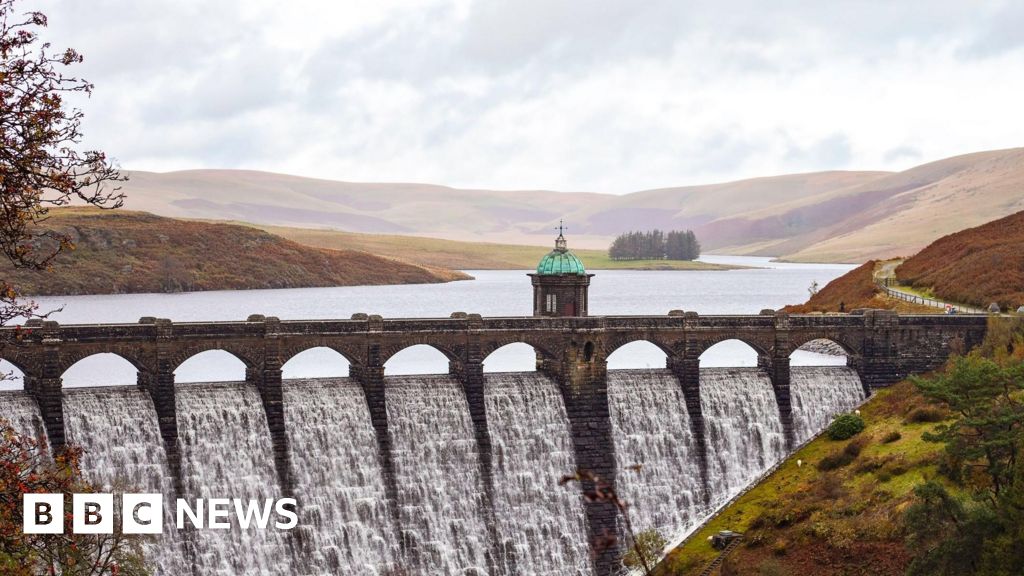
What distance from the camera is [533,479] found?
80500 millimetres

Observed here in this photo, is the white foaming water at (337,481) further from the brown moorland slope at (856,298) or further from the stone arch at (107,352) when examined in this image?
the brown moorland slope at (856,298)

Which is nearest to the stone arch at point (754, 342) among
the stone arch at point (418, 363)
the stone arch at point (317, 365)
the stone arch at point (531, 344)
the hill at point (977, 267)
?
the stone arch at point (531, 344)

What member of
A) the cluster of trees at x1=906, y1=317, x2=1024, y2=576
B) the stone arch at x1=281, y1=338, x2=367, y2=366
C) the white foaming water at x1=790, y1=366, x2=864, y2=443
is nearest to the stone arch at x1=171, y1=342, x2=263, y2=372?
the stone arch at x1=281, y1=338, x2=367, y2=366

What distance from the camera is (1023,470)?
54625 mm

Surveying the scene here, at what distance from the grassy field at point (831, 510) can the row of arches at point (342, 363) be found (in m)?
28.2

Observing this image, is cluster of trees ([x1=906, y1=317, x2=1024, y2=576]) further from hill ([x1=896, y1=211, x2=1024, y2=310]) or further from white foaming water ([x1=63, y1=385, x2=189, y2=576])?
white foaming water ([x1=63, y1=385, x2=189, y2=576])

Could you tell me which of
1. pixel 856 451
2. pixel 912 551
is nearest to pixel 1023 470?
pixel 912 551

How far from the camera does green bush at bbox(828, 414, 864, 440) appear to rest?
86.6 metres

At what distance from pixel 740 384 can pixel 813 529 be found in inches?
757

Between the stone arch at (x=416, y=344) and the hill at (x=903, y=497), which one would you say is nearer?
the hill at (x=903, y=497)

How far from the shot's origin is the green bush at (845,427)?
86562 mm

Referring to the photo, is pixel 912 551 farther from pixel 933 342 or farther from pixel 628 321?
pixel 933 342

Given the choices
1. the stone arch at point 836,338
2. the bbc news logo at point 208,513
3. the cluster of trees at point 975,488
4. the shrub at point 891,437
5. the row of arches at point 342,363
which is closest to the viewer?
the cluster of trees at point 975,488

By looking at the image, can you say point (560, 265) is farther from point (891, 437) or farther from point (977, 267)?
point (977, 267)
